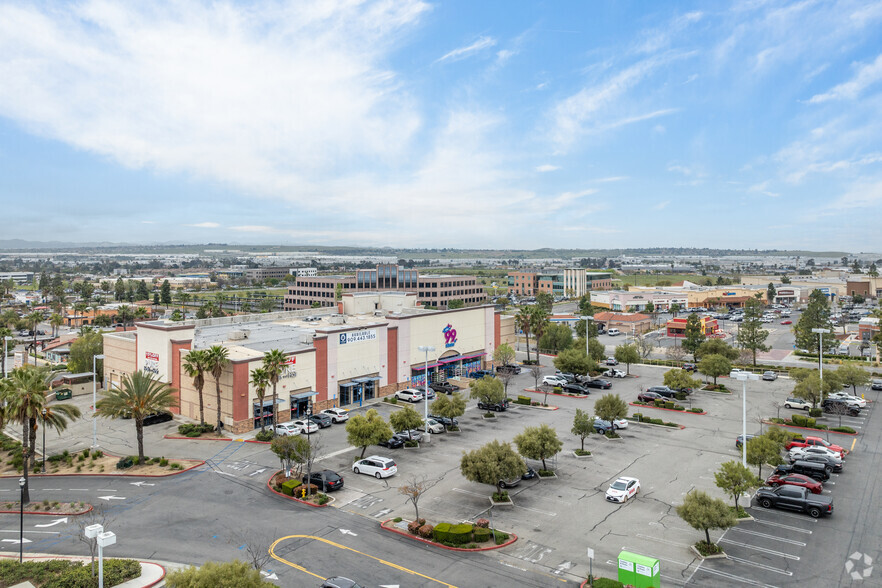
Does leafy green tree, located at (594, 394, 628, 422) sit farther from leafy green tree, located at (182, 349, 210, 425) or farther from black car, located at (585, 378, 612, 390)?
leafy green tree, located at (182, 349, 210, 425)

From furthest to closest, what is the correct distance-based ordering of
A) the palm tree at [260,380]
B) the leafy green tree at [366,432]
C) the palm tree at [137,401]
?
the palm tree at [260,380] < the palm tree at [137,401] < the leafy green tree at [366,432]

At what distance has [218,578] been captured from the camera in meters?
17.8

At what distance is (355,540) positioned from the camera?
2747 cm

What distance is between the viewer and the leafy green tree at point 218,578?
57.9 ft

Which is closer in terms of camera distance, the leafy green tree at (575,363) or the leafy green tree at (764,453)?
the leafy green tree at (764,453)

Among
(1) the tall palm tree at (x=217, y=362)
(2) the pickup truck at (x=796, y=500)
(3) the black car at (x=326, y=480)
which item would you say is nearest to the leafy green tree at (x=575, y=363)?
(2) the pickup truck at (x=796, y=500)

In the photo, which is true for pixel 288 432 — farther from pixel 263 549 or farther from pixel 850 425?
pixel 850 425

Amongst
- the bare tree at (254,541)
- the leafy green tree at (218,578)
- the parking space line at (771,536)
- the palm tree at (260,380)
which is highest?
the palm tree at (260,380)

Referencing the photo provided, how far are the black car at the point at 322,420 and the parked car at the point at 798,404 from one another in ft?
142

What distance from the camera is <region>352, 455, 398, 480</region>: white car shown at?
3616 centimetres

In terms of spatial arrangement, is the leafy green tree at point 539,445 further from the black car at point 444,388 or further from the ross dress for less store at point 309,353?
the black car at point 444,388

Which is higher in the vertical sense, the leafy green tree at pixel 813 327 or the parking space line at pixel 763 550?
the leafy green tree at pixel 813 327

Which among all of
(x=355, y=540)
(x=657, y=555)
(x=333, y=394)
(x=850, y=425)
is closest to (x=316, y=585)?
(x=355, y=540)

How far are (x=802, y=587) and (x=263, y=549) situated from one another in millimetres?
23235
